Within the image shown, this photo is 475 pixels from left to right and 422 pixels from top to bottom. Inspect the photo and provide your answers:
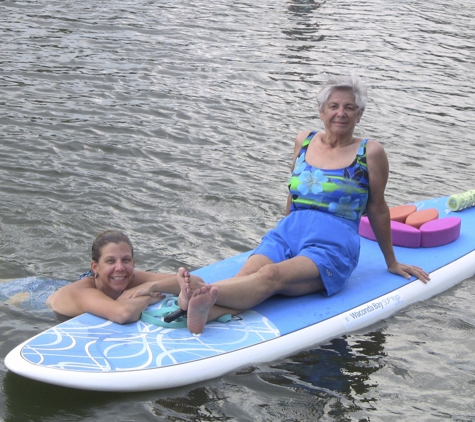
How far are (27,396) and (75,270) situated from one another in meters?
1.97

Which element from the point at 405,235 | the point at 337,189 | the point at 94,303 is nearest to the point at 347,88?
the point at 337,189

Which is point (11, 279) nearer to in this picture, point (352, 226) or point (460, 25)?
point (352, 226)

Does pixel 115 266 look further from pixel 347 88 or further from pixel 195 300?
pixel 347 88

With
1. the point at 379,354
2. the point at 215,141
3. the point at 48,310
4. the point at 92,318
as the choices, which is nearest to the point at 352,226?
the point at 379,354

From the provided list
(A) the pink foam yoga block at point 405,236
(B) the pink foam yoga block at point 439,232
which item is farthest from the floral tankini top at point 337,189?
(B) the pink foam yoga block at point 439,232

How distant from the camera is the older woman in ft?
17.5

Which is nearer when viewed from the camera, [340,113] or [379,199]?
[340,113]

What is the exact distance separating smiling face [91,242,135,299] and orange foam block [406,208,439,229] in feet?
8.87

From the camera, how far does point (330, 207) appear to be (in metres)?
5.46

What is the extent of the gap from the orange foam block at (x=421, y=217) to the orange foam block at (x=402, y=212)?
5 cm

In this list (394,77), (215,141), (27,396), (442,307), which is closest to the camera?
(27,396)

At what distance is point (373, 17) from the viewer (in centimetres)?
1761

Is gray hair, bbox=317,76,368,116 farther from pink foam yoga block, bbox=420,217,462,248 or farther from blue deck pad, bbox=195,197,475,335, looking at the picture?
pink foam yoga block, bbox=420,217,462,248

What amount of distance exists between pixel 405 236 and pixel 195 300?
98.9 inches
